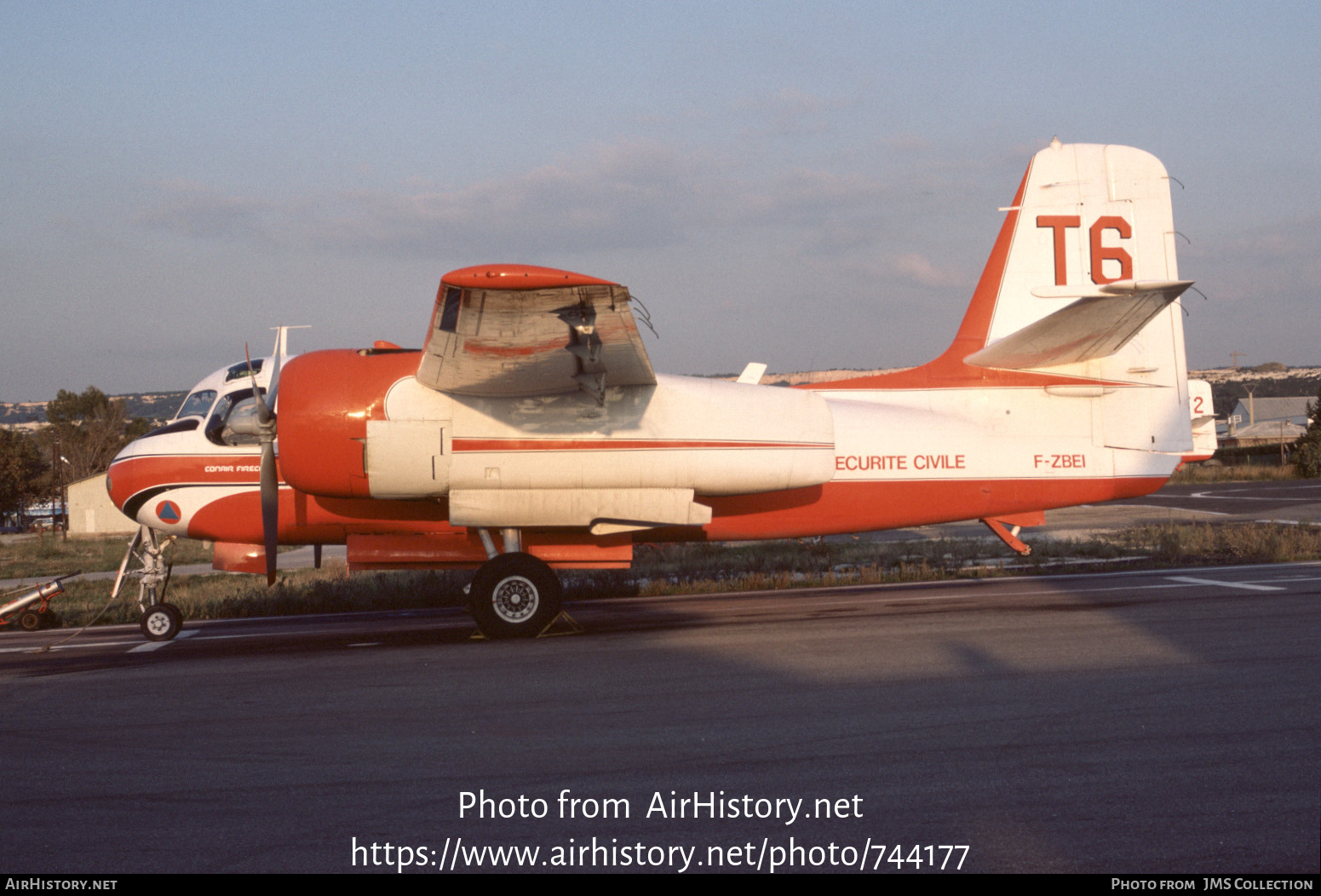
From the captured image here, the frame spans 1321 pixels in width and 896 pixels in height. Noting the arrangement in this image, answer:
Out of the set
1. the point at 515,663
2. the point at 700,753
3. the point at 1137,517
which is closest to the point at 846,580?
the point at 515,663

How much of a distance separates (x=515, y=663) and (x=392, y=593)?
7556 mm

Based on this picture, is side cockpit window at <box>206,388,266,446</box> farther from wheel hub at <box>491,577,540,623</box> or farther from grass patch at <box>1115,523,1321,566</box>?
grass patch at <box>1115,523,1321,566</box>

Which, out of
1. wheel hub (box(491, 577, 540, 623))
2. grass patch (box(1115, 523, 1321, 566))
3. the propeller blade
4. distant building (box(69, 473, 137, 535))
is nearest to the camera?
wheel hub (box(491, 577, 540, 623))

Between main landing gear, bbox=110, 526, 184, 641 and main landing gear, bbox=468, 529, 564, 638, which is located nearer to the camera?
main landing gear, bbox=468, 529, 564, 638

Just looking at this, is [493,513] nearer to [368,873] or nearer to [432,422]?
[432,422]

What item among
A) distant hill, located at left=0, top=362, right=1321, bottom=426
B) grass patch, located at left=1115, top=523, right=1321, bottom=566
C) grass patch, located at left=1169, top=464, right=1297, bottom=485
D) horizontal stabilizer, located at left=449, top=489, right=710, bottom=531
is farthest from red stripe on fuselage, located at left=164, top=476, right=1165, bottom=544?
distant hill, located at left=0, top=362, right=1321, bottom=426

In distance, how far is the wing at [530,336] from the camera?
25.0ft

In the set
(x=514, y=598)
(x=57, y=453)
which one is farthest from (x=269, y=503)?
(x=57, y=453)

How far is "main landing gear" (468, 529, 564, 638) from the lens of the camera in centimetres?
1030

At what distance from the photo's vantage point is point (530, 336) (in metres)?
8.75

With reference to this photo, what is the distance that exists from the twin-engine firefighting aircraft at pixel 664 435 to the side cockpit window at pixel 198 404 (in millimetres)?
41

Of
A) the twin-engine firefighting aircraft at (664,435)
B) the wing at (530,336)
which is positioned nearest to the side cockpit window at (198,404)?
the twin-engine firefighting aircraft at (664,435)

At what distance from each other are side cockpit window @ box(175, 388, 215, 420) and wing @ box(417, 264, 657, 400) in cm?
382

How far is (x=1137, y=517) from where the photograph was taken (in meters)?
28.9
